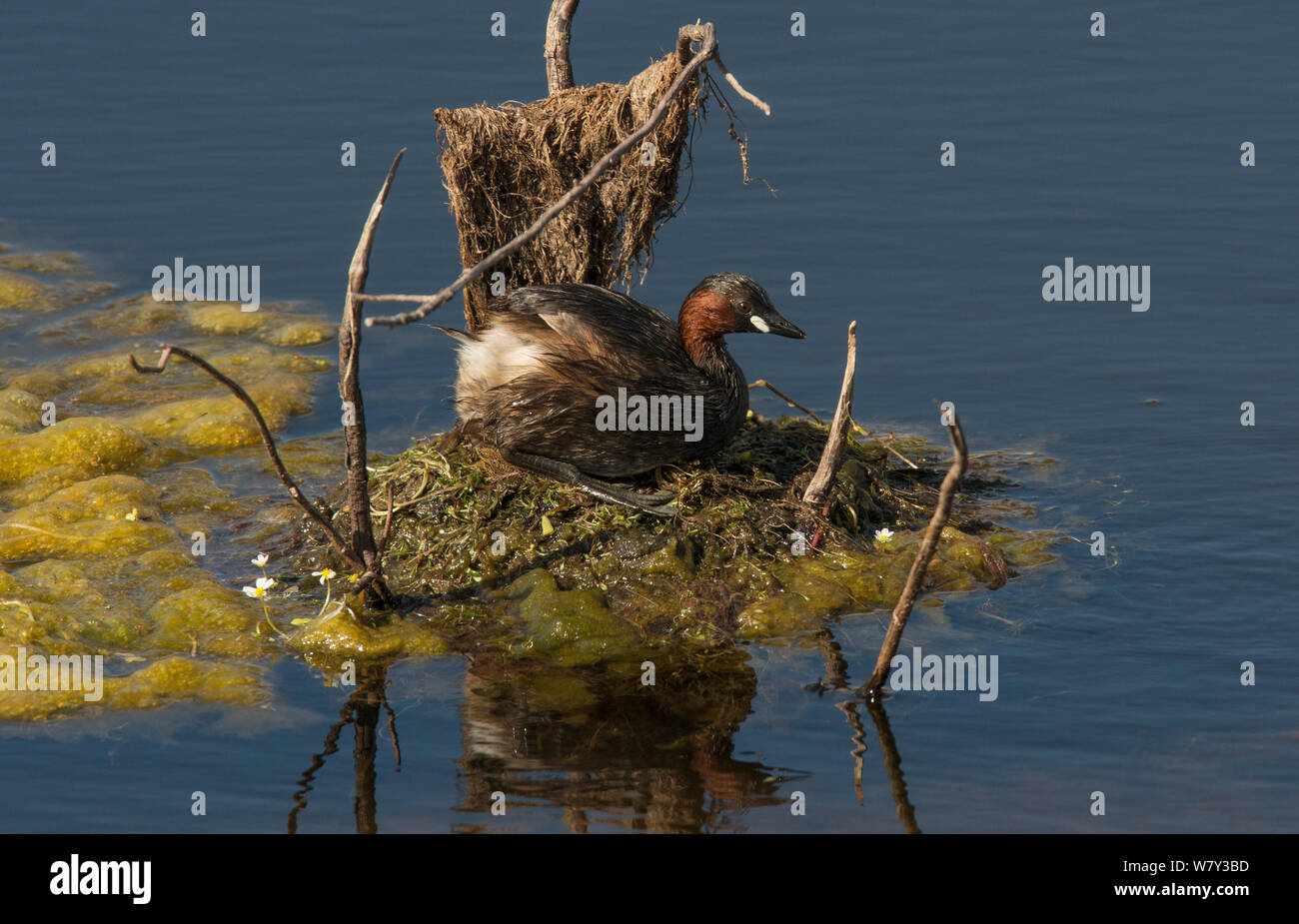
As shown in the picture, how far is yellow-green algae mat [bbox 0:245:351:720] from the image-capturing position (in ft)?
23.7

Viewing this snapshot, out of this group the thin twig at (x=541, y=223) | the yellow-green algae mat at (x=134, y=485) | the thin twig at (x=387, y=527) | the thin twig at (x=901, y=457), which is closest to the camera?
the thin twig at (x=541, y=223)

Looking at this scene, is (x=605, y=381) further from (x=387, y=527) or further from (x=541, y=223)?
(x=541, y=223)

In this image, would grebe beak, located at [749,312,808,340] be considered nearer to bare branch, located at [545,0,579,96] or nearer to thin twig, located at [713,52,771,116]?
thin twig, located at [713,52,771,116]

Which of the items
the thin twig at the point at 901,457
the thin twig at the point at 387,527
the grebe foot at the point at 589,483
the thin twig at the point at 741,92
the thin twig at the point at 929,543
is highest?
the thin twig at the point at 741,92

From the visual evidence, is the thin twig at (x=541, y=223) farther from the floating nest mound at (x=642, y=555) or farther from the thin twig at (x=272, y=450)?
the floating nest mound at (x=642, y=555)

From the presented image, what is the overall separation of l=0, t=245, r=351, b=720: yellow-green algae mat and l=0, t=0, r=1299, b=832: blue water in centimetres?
32

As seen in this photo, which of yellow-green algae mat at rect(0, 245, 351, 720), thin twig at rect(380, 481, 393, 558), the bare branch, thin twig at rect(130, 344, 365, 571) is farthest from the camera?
the bare branch

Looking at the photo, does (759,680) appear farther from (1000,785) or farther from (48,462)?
(48,462)

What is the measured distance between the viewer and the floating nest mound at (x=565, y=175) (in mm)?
8062

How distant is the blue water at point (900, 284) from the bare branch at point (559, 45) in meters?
2.69

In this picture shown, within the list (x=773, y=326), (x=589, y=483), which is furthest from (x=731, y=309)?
(x=589, y=483)

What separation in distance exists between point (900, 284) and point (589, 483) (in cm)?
488

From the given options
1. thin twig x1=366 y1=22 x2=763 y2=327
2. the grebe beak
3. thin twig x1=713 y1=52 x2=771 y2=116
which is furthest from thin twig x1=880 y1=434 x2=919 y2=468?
thin twig x1=366 y1=22 x2=763 y2=327

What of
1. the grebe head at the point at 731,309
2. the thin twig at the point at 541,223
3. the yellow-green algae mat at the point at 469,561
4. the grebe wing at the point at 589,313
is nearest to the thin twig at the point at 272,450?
the yellow-green algae mat at the point at 469,561
